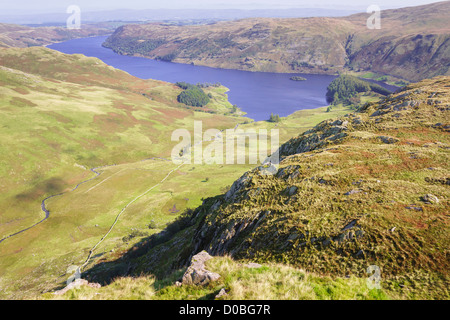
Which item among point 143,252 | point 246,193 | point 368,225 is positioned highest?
point 368,225

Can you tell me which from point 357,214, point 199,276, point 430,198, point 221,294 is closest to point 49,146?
point 199,276

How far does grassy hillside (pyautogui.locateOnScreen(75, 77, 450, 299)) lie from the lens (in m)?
15.6

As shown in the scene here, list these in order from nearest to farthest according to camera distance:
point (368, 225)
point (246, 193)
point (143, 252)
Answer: point (368, 225) → point (246, 193) → point (143, 252)

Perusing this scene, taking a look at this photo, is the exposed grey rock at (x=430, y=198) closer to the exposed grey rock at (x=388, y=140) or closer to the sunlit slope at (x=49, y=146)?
the exposed grey rock at (x=388, y=140)

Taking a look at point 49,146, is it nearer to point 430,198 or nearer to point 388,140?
point 388,140

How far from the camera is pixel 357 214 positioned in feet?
68.5

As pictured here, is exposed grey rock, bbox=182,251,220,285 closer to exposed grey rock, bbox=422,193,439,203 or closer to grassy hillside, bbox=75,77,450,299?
grassy hillside, bbox=75,77,450,299

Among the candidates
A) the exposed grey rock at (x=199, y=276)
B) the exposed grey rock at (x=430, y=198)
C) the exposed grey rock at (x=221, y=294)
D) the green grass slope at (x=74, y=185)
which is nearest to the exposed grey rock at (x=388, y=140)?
the exposed grey rock at (x=430, y=198)

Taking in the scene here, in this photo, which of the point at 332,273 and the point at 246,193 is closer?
the point at 332,273

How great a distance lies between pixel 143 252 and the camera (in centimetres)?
6012

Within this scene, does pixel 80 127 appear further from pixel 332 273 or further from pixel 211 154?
pixel 332 273

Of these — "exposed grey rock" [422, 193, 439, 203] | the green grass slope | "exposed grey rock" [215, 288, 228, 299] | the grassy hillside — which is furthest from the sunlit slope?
"exposed grey rock" [422, 193, 439, 203]

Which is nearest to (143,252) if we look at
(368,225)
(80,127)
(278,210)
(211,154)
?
(278,210)

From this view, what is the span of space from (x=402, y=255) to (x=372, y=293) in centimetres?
433
